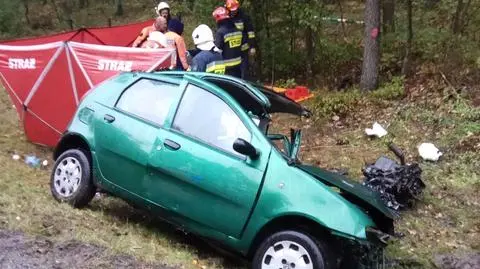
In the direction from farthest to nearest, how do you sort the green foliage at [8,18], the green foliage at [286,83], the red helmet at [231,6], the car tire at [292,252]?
the green foliage at [8,18] → the green foliage at [286,83] → the red helmet at [231,6] → the car tire at [292,252]

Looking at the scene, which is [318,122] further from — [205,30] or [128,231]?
[128,231]

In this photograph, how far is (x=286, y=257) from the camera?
5094 millimetres

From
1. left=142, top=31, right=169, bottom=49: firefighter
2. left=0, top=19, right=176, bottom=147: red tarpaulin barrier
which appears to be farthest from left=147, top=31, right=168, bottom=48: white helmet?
left=0, top=19, right=176, bottom=147: red tarpaulin barrier

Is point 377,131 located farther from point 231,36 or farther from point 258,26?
point 258,26

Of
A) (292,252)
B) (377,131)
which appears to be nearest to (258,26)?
(377,131)

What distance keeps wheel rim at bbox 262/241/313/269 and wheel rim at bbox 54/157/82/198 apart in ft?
7.56

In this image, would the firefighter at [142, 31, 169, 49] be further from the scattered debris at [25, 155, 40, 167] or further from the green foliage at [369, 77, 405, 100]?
the green foliage at [369, 77, 405, 100]

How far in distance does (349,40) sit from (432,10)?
1.96m

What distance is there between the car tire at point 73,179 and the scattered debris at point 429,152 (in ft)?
15.4

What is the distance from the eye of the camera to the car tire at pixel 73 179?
6363 mm

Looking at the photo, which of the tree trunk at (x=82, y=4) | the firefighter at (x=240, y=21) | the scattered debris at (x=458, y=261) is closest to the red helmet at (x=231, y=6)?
the firefighter at (x=240, y=21)

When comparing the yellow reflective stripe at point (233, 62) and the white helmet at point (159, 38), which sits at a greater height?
the white helmet at point (159, 38)

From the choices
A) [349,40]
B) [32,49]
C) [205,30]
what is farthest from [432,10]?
[32,49]

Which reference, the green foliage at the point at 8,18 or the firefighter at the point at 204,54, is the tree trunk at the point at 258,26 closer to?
the firefighter at the point at 204,54
